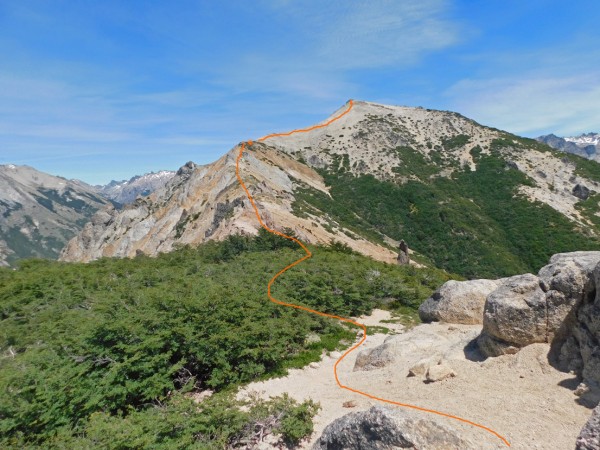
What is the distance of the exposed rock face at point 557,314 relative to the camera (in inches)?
365

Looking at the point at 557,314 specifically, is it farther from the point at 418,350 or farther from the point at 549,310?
the point at 418,350

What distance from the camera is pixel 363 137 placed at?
118312 mm

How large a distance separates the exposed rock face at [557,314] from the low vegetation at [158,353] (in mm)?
5904

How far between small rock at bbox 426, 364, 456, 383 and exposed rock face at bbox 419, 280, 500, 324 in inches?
244

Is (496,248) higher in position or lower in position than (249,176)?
lower

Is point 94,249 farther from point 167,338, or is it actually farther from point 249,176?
point 167,338

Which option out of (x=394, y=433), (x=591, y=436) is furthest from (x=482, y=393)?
(x=591, y=436)

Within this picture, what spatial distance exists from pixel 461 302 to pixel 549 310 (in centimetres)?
676

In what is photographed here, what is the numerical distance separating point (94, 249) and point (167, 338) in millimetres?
87495

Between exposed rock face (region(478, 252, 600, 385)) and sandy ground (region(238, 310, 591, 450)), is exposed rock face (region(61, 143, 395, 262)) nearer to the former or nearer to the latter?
sandy ground (region(238, 310, 591, 450))

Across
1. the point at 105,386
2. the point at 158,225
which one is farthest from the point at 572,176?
the point at 105,386

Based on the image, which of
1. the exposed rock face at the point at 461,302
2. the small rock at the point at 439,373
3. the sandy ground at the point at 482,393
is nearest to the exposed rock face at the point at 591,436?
the sandy ground at the point at 482,393

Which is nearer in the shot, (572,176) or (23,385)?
(23,385)

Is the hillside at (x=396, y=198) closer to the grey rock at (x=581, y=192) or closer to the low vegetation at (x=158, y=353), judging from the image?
the grey rock at (x=581, y=192)
